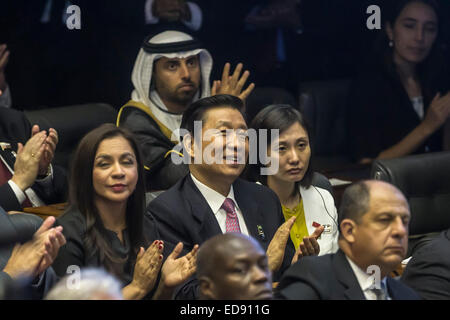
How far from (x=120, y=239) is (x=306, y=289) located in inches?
31.5

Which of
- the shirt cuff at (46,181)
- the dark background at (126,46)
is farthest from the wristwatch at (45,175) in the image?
the dark background at (126,46)

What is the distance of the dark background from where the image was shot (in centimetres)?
545

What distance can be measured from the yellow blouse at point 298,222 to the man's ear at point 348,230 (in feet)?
2.73

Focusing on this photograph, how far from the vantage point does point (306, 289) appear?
2.59 metres

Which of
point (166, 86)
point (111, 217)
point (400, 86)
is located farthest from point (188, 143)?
point (400, 86)

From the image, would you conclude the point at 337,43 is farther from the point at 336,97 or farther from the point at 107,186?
the point at 107,186

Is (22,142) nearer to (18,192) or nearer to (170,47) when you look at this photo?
(18,192)

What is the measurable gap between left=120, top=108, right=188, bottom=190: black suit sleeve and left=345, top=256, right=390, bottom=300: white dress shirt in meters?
1.48

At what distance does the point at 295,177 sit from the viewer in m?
3.58

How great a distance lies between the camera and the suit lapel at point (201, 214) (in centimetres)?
314

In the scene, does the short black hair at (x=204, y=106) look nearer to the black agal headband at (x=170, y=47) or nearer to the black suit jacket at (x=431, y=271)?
the black suit jacket at (x=431, y=271)

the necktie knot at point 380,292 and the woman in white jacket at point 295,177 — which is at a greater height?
the woman in white jacket at point 295,177
